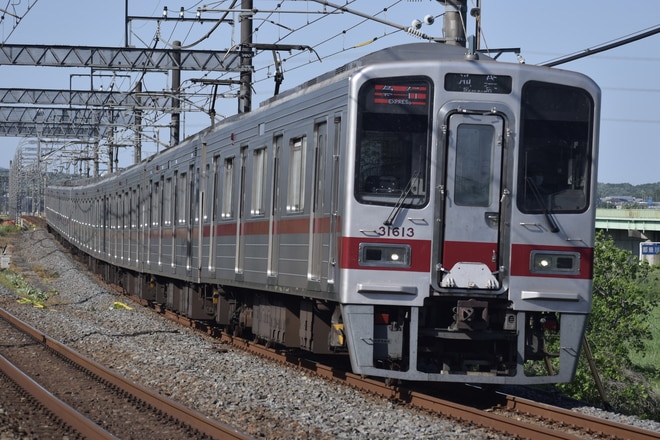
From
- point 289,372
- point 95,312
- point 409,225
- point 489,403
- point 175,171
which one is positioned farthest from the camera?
point 95,312

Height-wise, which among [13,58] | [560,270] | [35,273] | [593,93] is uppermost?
[13,58]

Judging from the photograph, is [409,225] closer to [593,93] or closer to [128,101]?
[593,93]

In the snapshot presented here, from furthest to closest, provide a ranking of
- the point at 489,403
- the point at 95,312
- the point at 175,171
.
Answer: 1. the point at 95,312
2. the point at 175,171
3. the point at 489,403

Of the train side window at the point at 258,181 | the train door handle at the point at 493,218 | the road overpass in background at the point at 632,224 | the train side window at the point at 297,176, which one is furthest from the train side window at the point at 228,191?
the road overpass in background at the point at 632,224

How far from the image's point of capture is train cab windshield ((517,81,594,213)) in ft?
30.8

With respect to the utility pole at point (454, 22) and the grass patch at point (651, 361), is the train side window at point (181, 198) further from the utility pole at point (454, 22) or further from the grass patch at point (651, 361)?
the grass patch at point (651, 361)

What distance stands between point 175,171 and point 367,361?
34.1 feet

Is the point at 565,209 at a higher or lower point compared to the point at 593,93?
lower

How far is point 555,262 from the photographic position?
30.8 feet

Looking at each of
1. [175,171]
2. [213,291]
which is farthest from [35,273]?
[213,291]

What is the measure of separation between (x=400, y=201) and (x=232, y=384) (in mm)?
3035

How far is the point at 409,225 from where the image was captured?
9.20m

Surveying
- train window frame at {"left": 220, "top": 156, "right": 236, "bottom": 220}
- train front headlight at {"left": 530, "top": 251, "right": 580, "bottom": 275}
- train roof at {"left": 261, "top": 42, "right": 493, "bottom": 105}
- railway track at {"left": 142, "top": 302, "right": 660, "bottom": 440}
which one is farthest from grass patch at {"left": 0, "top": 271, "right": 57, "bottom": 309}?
train front headlight at {"left": 530, "top": 251, "right": 580, "bottom": 275}

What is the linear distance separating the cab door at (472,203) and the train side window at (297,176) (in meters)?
2.09
